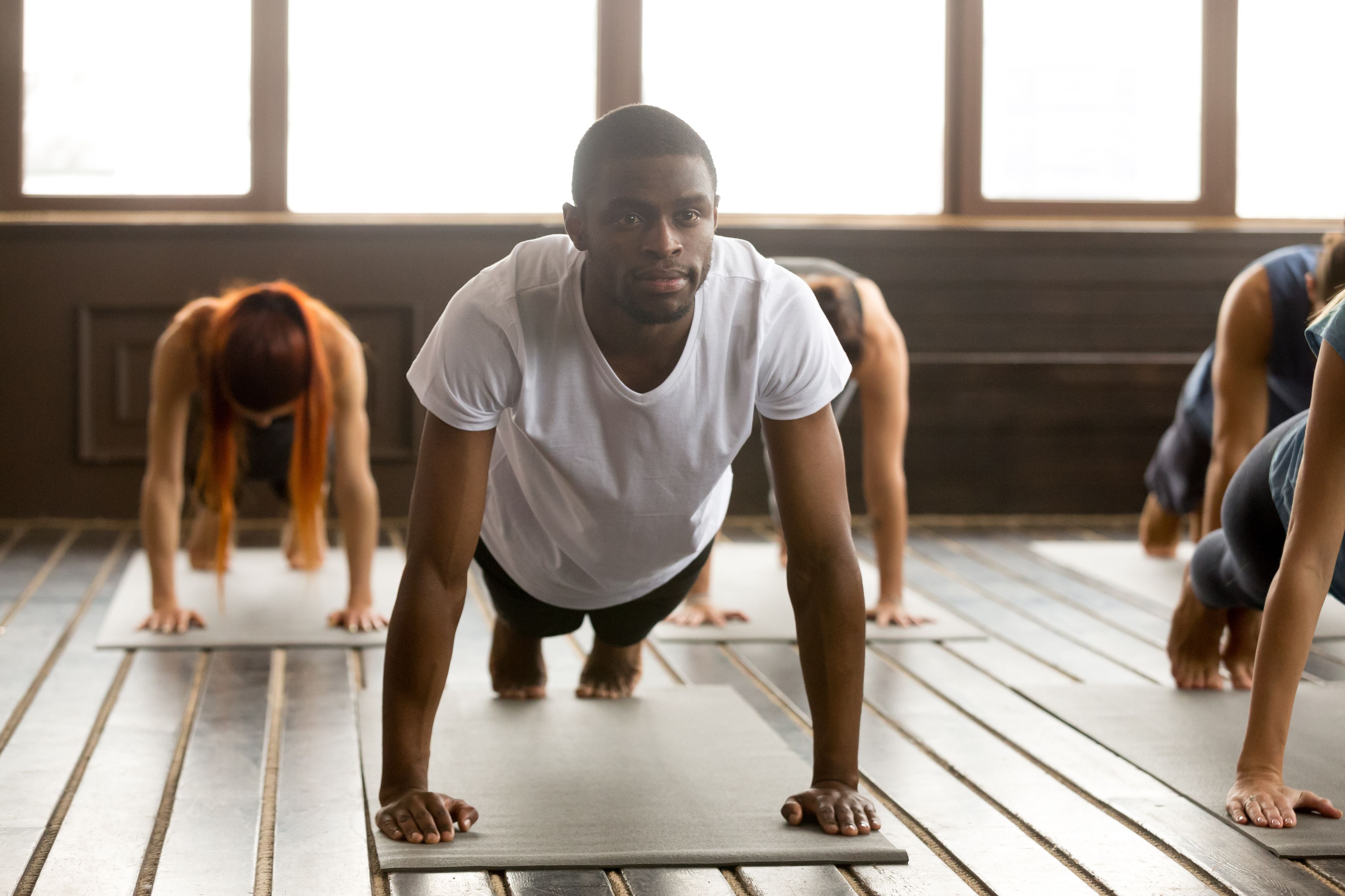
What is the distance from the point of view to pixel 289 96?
171 inches

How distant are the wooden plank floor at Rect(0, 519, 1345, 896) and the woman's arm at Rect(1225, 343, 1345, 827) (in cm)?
11

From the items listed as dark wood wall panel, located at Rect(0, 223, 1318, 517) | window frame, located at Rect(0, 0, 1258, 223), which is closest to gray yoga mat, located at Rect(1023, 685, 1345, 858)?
dark wood wall panel, located at Rect(0, 223, 1318, 517)

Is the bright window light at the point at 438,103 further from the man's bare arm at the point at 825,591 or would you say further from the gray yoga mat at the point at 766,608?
the man's bare arm at the point at 825,591

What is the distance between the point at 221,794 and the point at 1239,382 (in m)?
1.91

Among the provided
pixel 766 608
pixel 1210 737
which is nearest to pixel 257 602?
pixel 766 608

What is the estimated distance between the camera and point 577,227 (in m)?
1.57

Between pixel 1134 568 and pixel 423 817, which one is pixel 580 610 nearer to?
pixel 423 817

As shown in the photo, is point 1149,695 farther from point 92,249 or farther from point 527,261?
point 92,249

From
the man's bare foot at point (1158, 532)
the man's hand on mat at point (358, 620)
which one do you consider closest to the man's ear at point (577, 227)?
the man's hand on mat at point (358, 620)

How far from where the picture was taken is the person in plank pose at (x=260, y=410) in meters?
2.70

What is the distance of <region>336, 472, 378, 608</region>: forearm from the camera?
109 inches

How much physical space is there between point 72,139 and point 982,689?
325cm

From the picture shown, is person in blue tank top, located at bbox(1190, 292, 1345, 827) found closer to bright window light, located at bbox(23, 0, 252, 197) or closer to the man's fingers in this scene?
the man's fingers

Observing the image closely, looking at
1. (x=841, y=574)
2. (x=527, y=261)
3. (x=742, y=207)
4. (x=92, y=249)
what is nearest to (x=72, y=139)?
(x=92, y=249)
